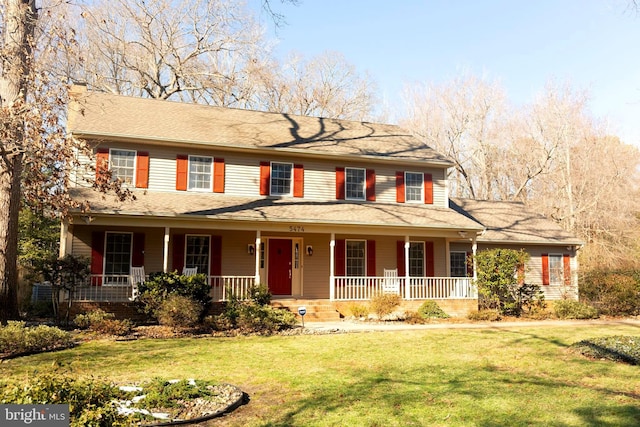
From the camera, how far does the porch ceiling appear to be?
48.9 ft

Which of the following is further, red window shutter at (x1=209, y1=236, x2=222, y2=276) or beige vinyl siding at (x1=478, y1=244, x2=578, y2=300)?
beige vinyl siding at (x1=478, y1=244, x2=578, y2=300)

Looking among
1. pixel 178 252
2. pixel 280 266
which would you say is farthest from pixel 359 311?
pixel 178 252

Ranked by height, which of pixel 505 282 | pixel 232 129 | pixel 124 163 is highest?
pixel 232 129

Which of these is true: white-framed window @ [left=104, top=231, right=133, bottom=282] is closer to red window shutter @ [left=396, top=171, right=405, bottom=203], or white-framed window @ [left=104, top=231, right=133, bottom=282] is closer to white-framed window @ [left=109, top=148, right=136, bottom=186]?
white-framed window @ [left=109, top=148, right=136, bottom=186]

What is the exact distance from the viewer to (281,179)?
18250 millimetres

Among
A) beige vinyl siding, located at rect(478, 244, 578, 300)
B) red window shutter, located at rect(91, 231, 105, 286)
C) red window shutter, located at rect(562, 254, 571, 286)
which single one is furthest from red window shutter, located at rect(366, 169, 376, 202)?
red window shutter, located at rect(91, 231, 105, 286)

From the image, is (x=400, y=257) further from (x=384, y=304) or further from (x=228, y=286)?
(x=228, y=286)

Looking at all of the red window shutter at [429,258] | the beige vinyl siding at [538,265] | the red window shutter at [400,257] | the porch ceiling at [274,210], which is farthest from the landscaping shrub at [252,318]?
the beige vinyl siding at [538,265]

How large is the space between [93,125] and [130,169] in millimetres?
1946

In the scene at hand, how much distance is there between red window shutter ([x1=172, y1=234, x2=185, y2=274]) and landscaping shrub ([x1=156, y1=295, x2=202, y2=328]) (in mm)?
3946

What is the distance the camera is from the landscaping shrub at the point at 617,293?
16906 mm

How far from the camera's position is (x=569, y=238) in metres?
21.7

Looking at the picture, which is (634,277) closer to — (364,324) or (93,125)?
(364,324)

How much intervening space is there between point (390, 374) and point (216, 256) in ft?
33.2
